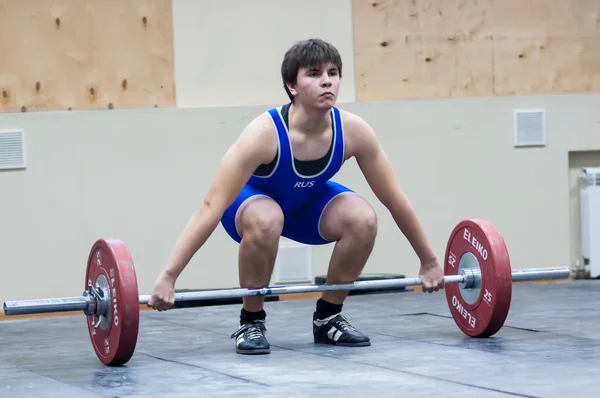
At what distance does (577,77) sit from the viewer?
5.45 m

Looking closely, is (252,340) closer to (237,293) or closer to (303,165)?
(237,293)

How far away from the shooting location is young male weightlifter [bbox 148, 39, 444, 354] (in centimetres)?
301

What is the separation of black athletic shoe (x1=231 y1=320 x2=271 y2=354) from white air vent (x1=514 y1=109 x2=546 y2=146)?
2587 mm

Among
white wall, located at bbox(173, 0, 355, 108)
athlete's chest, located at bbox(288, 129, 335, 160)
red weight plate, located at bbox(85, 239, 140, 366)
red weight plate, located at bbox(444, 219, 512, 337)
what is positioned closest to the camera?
red weight plate, located at bbox(85, 239, 140, 366)

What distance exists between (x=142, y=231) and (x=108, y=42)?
93 cm

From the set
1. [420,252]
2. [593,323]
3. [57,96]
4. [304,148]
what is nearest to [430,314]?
[593,323]

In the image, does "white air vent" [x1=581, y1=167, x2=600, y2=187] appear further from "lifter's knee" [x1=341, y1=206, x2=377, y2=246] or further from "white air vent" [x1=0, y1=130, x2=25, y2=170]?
"white air vent" [x1=0, y1=130, x2=25, y2=170]

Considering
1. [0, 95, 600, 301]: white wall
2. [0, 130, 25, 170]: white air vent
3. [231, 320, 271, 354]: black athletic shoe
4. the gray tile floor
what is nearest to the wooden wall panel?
[0, 95, 600, 301]: white wall

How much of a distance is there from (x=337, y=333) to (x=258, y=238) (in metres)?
0.46

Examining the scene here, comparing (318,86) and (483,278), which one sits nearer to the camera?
(318,86)

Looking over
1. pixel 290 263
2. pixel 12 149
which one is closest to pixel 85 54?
pixel 12 149

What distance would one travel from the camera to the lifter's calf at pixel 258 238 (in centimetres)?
305

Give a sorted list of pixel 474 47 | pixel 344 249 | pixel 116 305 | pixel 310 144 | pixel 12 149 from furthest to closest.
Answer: pixel 474 47, pixel 12 149, pixel 344 249, pixel 310 144, pixel 116 305

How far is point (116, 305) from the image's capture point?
9.48 ft
